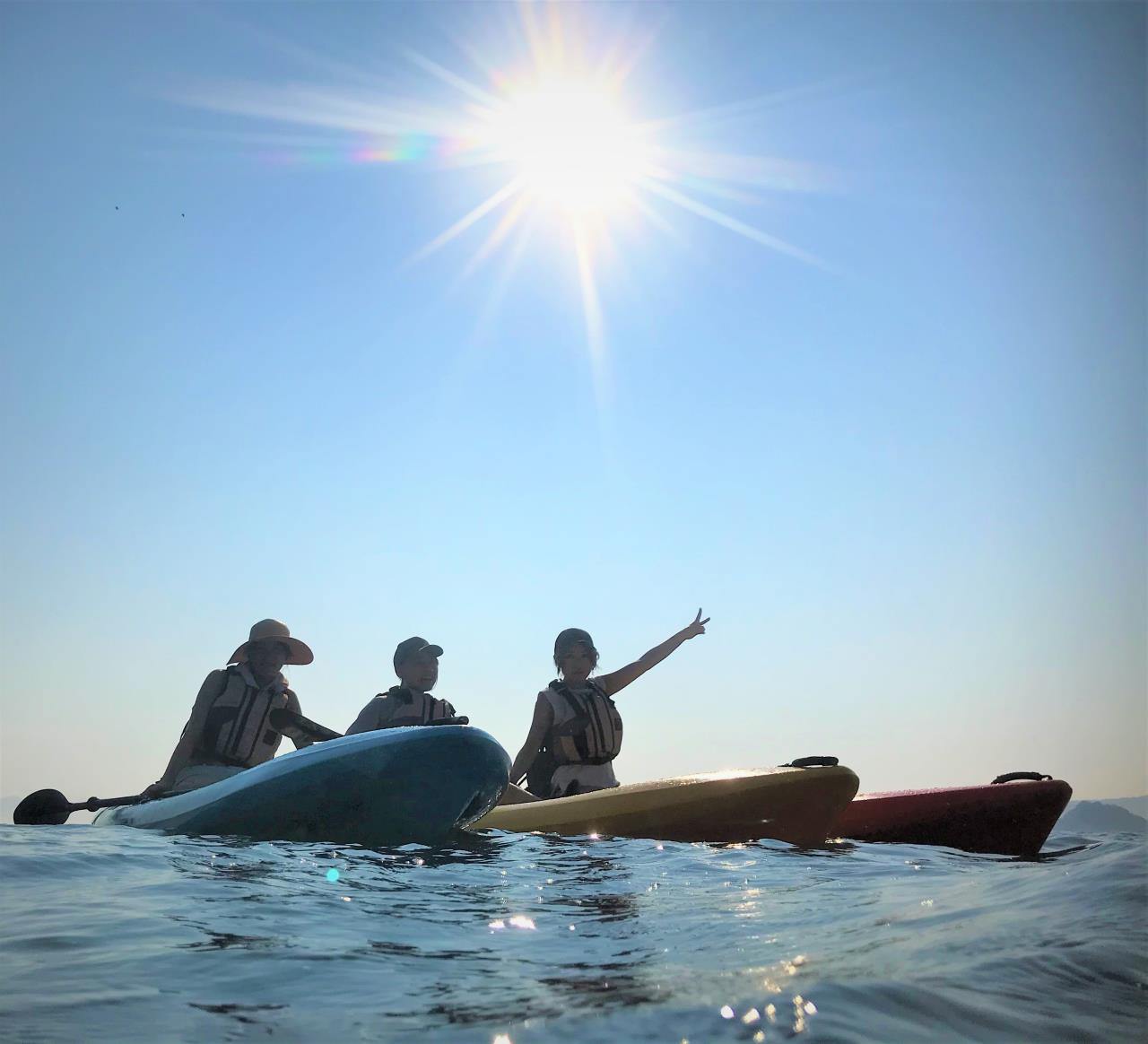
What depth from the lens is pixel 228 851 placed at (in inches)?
188

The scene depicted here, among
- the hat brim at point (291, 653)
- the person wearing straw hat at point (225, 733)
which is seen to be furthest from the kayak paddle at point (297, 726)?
the hat brim at point (291, 653)

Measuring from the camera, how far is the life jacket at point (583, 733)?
7547mm

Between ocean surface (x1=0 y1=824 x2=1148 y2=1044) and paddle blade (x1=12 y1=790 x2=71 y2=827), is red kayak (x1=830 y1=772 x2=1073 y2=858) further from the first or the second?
paddle blade (x1=12 y1=790 x2=71 y2=827)

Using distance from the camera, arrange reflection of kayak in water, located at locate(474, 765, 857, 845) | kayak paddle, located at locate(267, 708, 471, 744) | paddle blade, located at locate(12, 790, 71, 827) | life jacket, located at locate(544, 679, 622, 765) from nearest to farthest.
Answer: reflection of kayak in water, located at locate(474, 765, 857, 845) < kayak paddle, located at locate(267, 708, 471, 744) < life jacket, located at locate(544, 679, 622, 765) < paddle blade, located at locate(12, 790, 71, 827)

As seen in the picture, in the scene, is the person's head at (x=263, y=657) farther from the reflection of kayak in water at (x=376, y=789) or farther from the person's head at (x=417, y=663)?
→ the reflection of kayak in water at (x=376, y=789)

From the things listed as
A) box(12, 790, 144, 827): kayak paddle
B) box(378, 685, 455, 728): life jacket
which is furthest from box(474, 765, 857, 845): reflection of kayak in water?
box(12, 790, 144, 827): kayak paddle

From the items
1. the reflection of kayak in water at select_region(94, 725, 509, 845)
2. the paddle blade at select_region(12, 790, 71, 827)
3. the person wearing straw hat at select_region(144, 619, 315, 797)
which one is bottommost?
the reflection of kayak in water at select_region(94, 725, 509, 845)

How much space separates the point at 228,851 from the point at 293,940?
233 cm

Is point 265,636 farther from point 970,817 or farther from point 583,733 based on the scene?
point 970,817

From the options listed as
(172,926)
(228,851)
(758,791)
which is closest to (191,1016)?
(172,926)

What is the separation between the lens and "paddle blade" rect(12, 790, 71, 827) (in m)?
7.80

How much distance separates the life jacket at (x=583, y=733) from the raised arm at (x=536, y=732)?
0.09 meters

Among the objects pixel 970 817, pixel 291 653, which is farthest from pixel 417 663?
pixel 970 817

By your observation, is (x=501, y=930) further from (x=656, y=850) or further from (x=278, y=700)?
(x=278, y=700)
